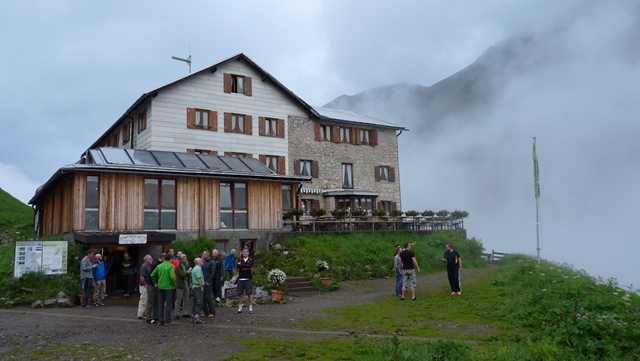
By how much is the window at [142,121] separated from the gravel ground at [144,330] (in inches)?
643

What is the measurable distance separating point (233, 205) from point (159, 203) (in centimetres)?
343

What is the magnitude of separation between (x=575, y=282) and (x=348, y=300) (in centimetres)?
675

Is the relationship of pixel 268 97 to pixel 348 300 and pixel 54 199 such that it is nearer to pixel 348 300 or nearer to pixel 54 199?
pixel 54 199

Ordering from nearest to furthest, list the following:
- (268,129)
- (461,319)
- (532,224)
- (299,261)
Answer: (461,319) < (299,261) < (268,129) < (532,224)

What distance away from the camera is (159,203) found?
21672 millimetres

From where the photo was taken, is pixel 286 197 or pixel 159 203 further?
pixel 286 197

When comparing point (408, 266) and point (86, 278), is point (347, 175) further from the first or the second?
point (86, 278)

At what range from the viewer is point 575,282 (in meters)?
14.3

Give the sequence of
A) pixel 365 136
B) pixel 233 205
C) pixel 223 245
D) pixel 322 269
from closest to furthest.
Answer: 1. pixel 322 269
2. pixel 223 245
3. pixel 233 205
4. pixel 365 136

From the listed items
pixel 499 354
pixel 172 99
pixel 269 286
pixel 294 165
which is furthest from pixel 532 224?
pixel 499 354

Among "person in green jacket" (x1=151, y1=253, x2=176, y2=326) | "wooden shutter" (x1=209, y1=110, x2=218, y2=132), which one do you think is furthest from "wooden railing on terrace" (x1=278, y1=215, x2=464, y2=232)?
"person in green jacket" (x1=151, y1=253, x2=176, y2=326)

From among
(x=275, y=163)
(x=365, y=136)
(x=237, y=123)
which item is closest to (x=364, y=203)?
(x=365, y=136)

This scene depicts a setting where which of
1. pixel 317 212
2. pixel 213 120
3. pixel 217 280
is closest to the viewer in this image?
pixel 217 280

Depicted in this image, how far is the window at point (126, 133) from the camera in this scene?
3438cm
